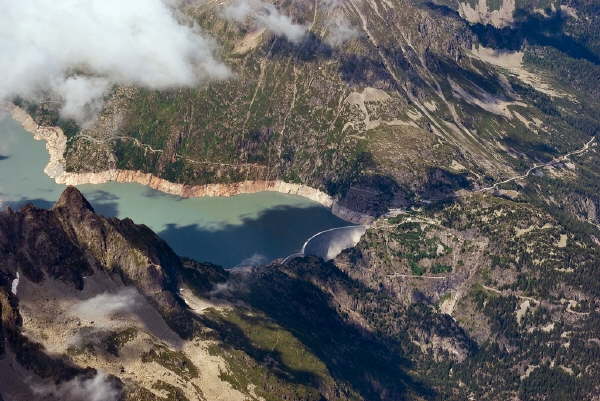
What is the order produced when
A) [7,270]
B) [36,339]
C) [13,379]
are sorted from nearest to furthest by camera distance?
[13,379] < [36,339] < [7,270]

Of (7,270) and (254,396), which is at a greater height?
(7,270)

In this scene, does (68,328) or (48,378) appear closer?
(48,378)

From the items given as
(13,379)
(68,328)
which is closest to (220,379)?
(68,328)

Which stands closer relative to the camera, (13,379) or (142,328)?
(13,379)

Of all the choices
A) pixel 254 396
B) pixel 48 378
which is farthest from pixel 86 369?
pixel 254 396

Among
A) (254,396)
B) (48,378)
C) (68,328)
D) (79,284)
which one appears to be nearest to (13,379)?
(48,378)

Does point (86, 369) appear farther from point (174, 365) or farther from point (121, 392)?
point (174, 365)

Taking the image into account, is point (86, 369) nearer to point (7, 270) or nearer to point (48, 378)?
point (48, 378)

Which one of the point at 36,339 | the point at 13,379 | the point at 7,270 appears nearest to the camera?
the point at 13,379
